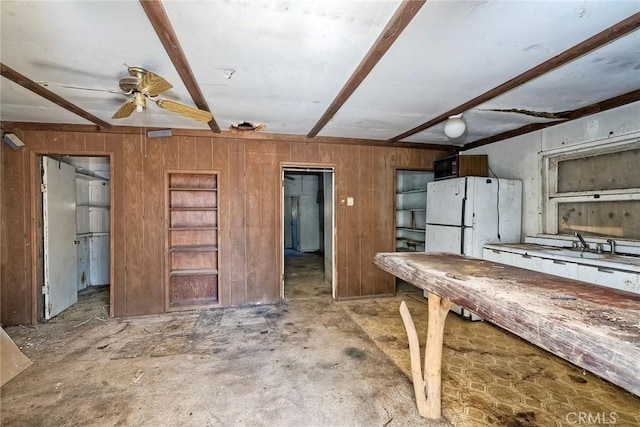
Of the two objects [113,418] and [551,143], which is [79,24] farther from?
[551,143]

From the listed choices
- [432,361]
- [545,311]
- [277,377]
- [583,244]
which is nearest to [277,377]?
[277,377]

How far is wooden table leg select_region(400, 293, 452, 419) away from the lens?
1.83 metres

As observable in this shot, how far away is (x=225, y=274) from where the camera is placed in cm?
394

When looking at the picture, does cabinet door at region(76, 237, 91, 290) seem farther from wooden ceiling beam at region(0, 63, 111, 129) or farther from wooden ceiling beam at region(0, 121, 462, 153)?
wooden ceiling beam at region(0, 63, 111, 129)

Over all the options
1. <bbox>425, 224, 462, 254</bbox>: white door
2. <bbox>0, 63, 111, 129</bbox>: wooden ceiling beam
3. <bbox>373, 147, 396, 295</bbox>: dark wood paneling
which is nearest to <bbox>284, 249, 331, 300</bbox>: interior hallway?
<bbox>373, 147, 396, 295</bbox>: dark wood paneling

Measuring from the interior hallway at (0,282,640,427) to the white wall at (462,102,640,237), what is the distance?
163cm

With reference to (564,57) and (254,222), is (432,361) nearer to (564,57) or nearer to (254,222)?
(564,57)

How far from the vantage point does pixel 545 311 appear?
1042mm

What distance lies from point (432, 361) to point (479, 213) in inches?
89.4

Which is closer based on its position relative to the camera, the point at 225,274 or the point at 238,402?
the point at 238,402

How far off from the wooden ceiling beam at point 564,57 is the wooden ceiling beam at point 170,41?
2.48m

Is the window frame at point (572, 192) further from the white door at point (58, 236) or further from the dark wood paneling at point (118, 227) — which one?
the white door at point (58, 236)

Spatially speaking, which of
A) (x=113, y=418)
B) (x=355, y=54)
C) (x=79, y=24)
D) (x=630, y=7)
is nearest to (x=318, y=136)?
(x=355, y=54)

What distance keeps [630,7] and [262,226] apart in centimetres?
375
